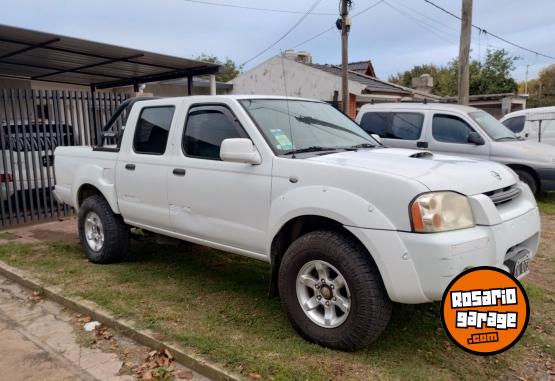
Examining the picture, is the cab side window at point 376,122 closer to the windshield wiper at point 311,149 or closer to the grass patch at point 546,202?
the grass patch at point 546,202

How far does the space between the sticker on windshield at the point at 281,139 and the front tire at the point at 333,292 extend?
31.7 inches

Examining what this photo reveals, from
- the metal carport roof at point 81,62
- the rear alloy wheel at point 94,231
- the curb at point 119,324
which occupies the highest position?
the metal carport roof at point 81,62

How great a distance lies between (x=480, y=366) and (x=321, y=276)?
122cm

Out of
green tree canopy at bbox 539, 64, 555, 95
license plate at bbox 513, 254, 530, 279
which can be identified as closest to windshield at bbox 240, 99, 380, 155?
license plate at bbox 513, 254, 530, 279

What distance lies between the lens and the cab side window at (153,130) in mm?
4867

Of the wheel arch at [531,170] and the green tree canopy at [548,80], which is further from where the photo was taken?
the green tree canopy at [548,80]

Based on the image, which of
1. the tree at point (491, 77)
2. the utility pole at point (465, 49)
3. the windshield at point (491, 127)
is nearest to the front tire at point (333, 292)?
the windshield at point (491, 127)

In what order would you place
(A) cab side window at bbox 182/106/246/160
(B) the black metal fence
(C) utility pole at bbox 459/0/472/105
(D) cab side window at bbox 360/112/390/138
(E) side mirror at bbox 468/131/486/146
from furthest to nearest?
(C) utility pole at bbox 459/0/472/105, (D) cab side window at bbox 360/112/390/138, (E) side mirror at bbox 468/131/486/146, (B) the black metal fence, (A) cab side window at bbox 182/106/246/160

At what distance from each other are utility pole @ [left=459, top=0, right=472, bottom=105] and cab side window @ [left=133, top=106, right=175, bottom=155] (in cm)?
896

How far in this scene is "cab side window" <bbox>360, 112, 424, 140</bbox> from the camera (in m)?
9.27

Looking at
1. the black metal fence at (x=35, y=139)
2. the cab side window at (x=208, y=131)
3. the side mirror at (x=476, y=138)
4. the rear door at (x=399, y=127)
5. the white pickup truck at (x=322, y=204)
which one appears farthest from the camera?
the rear door at (x=399, y=127)

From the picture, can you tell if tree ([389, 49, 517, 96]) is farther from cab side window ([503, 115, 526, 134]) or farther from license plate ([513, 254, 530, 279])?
license plate ([513, 254, 530, 279])

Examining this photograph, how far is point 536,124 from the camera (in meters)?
12.1

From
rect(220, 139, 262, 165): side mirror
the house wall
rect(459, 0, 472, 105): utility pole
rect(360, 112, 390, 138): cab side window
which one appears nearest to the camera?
rect(220, 139, 262, 165): side mirror
